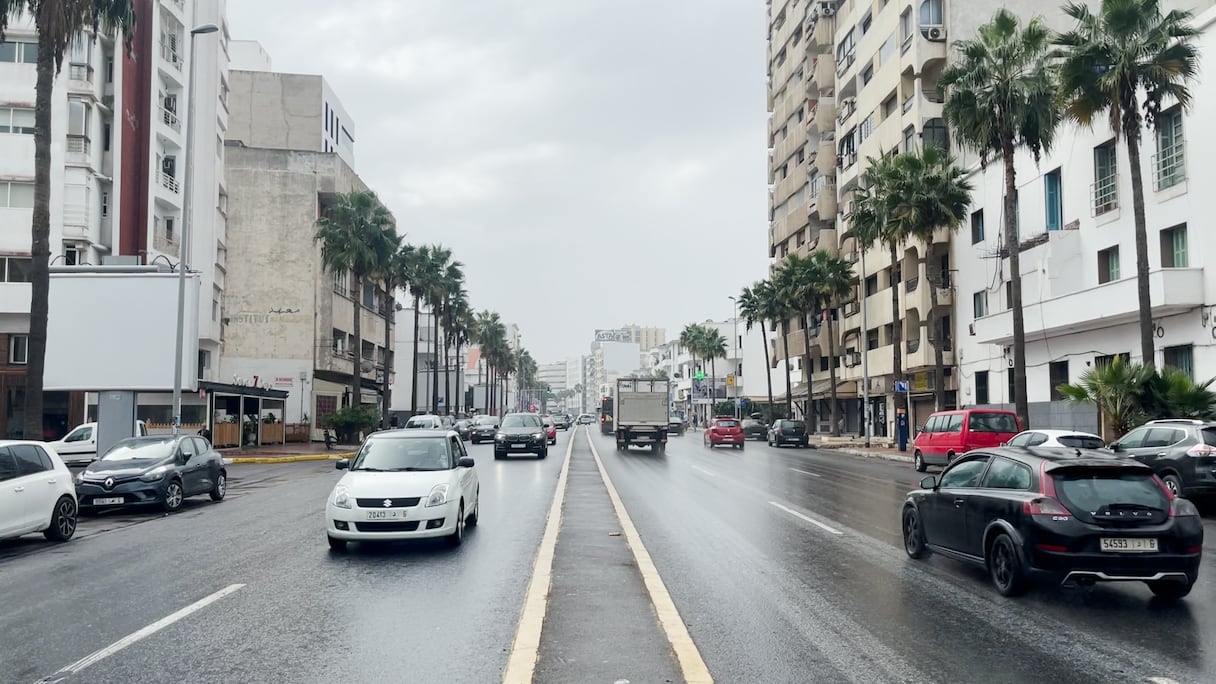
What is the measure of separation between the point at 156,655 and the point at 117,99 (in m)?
41.4

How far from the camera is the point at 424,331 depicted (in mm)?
121062

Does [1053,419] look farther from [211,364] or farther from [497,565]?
[211,364]

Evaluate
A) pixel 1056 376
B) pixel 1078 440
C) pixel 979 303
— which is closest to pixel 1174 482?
pixel 1078 440

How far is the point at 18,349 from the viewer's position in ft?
128

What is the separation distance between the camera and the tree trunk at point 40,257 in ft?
64.4

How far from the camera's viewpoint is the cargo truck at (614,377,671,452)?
3962 cm

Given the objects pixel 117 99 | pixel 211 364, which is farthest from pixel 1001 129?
pixel 211 364

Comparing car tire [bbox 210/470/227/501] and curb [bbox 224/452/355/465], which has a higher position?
car tire [bbox 210/470/227/501]

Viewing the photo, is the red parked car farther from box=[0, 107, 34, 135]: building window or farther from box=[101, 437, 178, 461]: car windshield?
box=[0, 107, 34, 135]: building window

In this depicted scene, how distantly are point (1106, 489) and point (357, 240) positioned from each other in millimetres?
42806

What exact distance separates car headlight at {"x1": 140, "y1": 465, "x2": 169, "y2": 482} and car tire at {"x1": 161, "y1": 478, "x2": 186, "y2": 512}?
0.74 ft

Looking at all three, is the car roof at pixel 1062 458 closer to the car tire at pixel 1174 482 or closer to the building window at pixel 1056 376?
the car tire at pixel 1174 482

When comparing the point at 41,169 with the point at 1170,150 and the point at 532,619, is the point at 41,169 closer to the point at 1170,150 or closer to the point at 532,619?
the point at 532,619

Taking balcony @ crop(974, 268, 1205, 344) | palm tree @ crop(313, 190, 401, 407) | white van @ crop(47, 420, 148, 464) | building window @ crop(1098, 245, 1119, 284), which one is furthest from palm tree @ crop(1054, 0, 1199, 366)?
palm tree @ crop(313, 190, 401, 407)
